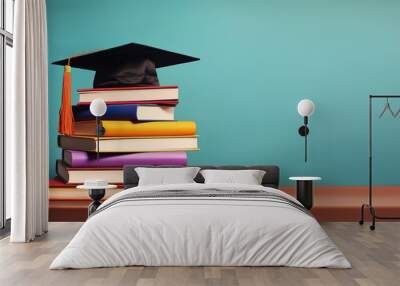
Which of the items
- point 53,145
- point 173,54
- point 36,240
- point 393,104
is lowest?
point 36,240

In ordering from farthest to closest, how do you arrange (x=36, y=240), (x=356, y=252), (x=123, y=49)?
(x=123, y=49) < (x=36, y=240) < (x=356, y=252)

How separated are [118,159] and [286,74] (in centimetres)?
229

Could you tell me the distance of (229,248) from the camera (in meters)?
4.40

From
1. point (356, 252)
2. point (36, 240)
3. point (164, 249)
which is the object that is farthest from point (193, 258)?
point (36, 240)

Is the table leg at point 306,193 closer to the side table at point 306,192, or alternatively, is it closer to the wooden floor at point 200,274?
the side table at point 306,192

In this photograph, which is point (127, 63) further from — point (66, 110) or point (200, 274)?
point (200, 274)

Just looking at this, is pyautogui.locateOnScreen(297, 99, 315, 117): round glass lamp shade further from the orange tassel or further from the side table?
the orange tassel

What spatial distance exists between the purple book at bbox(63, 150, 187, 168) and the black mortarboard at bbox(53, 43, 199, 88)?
845mm

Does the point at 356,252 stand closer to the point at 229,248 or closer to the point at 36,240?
the point at 229,248

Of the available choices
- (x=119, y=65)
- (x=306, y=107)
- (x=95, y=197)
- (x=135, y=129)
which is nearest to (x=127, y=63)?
(x=119, y=65)

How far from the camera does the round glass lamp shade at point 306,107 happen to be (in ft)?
22.2

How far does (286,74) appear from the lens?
710 centimetres

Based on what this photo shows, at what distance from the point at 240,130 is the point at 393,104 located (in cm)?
190

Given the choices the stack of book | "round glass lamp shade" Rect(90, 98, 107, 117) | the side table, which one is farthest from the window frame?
the side table
